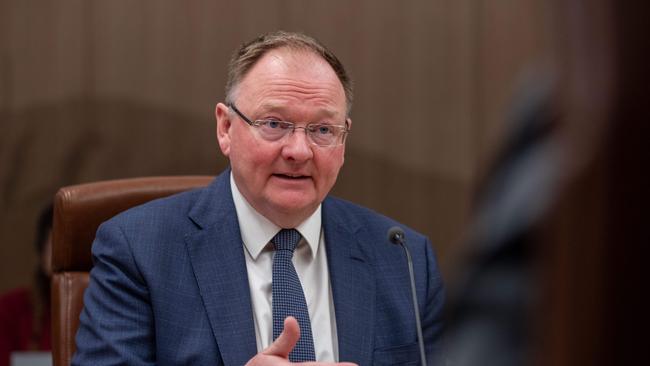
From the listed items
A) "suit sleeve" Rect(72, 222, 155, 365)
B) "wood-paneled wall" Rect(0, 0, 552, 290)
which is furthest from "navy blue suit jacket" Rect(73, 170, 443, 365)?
"wood-paneled wall" Rect(0, 0, 552, 290)

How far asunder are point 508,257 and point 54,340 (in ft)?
6.91

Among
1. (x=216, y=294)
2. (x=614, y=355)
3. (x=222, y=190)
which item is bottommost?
(x=216, y=294)

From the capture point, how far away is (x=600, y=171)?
0.26 metres

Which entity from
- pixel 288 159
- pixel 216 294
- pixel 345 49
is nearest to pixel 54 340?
pixel 216 294

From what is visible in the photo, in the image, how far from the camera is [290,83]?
86.9 inches

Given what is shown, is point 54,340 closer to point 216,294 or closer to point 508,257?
point 216,294

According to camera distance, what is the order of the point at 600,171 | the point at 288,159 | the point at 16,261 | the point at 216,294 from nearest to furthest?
the point at 600,171
the point at 216,294
the point at 288,159
the point at 16,261

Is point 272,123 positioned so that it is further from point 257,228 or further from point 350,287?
point 350,287

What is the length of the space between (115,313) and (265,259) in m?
0.38

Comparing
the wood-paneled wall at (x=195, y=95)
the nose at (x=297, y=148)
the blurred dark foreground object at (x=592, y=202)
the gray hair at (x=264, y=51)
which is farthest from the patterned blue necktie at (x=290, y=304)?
the wood-paneled wall at (x=195, y=95)

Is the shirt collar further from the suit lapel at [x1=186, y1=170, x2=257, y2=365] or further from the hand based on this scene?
the hand

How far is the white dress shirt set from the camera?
2.07m

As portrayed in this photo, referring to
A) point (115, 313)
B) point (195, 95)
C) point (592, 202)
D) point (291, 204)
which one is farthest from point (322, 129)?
point (195, 95)

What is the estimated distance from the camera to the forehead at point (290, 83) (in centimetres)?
221
